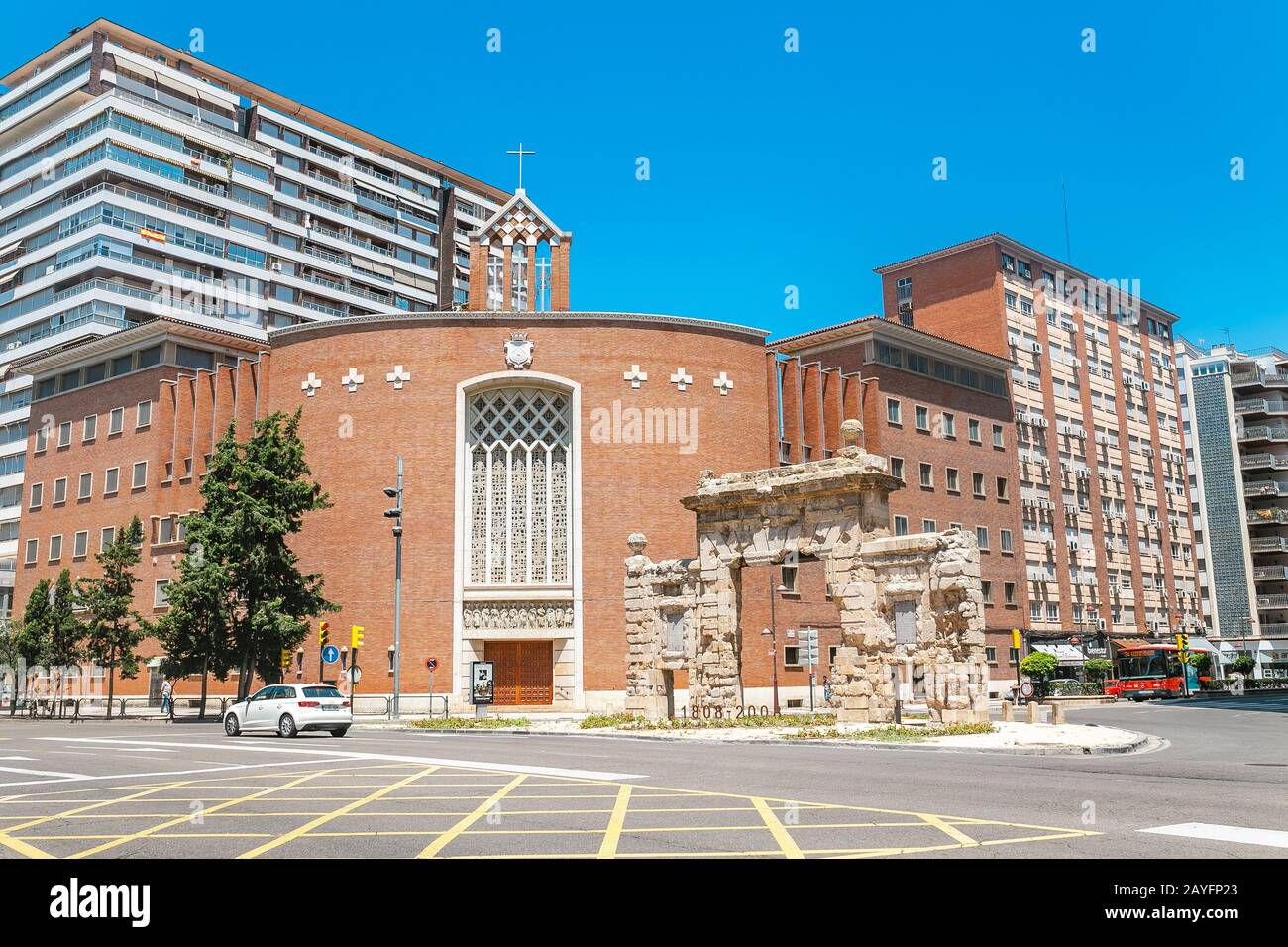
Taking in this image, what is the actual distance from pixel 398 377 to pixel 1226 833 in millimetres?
40026

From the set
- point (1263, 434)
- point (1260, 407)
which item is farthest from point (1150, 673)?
point (1260, 407)

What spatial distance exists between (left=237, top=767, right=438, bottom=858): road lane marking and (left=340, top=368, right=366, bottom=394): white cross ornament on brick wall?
3305 cm

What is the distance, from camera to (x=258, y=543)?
38844mm

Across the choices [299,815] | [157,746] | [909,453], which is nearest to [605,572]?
[909,453]

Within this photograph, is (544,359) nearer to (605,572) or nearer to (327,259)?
(605,572)

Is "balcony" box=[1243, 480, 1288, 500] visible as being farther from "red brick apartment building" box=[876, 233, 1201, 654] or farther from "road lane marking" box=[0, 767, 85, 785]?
"road lane marking" box=[0, 767, 85, 785]

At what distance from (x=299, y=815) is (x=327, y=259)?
78.7 meters

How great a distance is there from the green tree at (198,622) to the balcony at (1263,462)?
8114 centimetres

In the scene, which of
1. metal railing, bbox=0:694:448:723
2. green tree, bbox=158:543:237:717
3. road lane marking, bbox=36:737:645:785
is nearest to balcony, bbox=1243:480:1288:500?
metal railing, bbox=0:694:448:723

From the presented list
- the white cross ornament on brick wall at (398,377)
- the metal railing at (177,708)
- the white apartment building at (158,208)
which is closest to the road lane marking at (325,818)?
Result: the metal railing at (177,708)

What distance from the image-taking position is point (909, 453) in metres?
53.2

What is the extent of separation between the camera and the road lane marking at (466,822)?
7.96 metres

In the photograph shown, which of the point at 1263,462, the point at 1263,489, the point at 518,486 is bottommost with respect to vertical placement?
the point at 518,486

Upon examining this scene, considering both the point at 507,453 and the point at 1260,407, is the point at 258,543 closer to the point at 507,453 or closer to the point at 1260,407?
the point at 507,453
